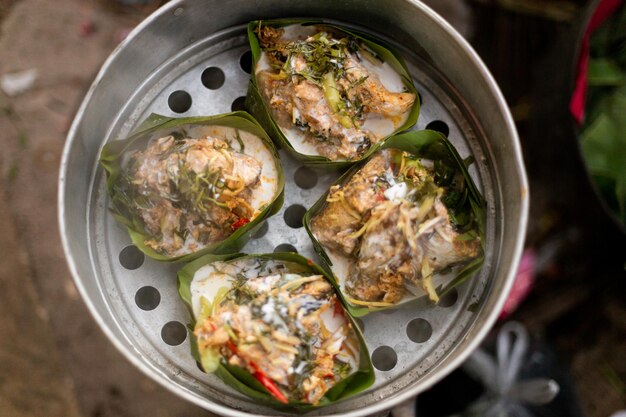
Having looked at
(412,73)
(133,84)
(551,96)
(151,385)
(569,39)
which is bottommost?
(151,385)

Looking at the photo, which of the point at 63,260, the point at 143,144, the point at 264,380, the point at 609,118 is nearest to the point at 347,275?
the point at 264,380

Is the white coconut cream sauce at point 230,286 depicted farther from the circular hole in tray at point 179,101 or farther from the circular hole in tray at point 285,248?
the circular hole in tray at point 179,101

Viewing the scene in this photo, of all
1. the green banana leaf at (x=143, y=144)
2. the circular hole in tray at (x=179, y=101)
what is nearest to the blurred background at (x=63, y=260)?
the circular hole in tray at (x=179, y=101)

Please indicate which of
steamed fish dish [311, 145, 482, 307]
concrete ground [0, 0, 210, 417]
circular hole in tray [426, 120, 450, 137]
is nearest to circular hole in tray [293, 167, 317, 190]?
steamed fish dish [311, 145, 482, 307]

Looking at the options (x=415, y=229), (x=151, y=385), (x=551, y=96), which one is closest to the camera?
(x=415, y=229)

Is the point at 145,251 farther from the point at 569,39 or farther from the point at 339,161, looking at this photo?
the point at 569,39

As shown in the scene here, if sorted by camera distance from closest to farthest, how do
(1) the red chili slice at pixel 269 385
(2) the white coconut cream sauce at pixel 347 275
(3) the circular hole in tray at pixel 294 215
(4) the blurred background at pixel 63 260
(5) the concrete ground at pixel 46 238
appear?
(1) the red chili slice at pixel 269 385, (2) the white coconut cream sauce at pixel 347 275, (3) the circular hole in tray at pixel 294 215, (4) the blurred background at pixel 63 260, (5) the concrete ground at pixel 46 238

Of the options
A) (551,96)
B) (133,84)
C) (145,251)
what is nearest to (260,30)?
(133,84)
